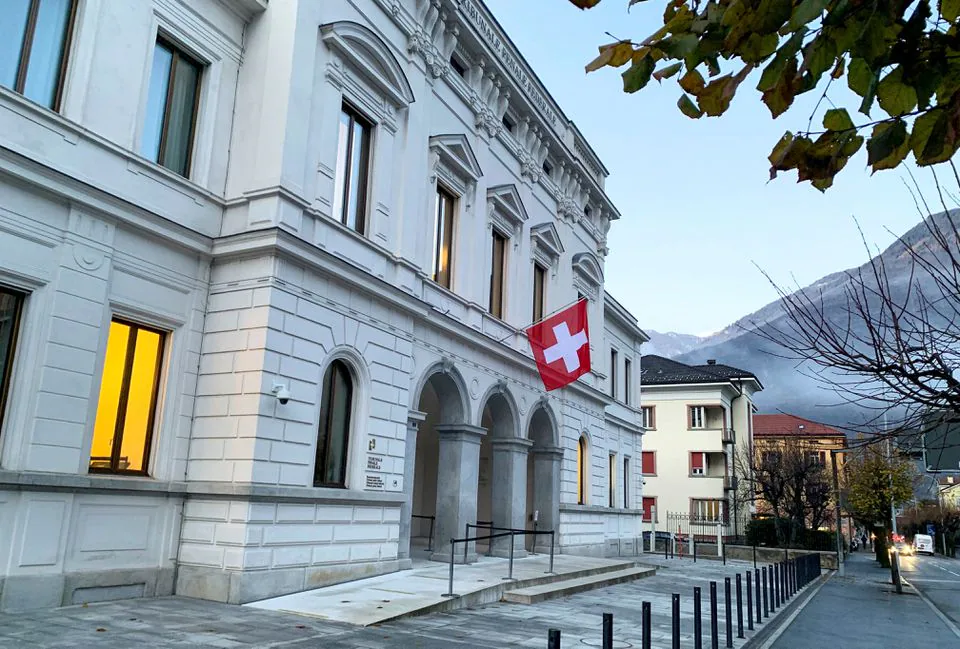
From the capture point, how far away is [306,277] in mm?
13242

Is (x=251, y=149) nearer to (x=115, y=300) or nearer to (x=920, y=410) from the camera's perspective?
(x=115, y=300)

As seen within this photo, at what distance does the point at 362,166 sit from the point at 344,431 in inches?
207

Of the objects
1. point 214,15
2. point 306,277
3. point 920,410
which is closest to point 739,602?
point 920,410

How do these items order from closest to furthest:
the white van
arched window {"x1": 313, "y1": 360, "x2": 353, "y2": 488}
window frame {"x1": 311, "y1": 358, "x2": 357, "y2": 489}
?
window frame {"x1": 311, "y1": 358, "x2": 357, "y2": 489} → arched window {"x1": 313, "y1": 360, "x2": 353, "y2": 488} → the white van

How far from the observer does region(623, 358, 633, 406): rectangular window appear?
3469 cm

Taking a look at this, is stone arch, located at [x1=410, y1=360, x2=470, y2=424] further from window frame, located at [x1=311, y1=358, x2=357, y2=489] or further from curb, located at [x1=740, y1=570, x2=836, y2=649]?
curb, located at [x1=740, y1=570, x2=836, y2=649]

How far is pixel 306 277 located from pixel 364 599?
17.3 feet

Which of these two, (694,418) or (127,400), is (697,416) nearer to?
(694,418)

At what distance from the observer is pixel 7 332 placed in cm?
1044

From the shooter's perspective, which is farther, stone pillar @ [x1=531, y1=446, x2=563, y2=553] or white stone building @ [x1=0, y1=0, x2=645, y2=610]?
stone pillar @ [x1=531, y1=446, x2=563, y2=553]

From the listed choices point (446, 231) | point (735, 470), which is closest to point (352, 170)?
point (446, 231)

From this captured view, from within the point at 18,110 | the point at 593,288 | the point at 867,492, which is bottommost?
the point at 867,492

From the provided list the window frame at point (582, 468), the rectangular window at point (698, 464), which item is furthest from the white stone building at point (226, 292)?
the rectangular window at point (698, 464)

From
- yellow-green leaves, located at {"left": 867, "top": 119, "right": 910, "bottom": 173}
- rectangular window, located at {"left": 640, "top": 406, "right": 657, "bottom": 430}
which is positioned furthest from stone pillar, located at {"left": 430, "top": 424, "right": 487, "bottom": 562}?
rectangular window, located at {"left": 640, "top": 406, "right": 657, "bottom": 430}
